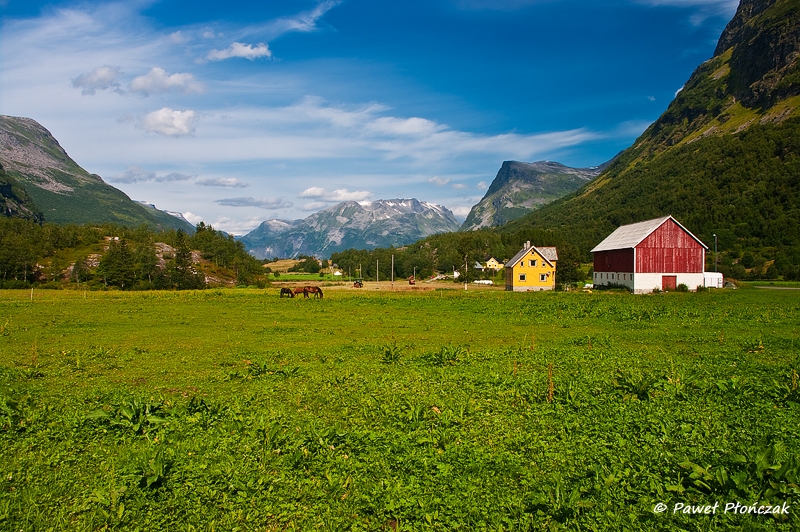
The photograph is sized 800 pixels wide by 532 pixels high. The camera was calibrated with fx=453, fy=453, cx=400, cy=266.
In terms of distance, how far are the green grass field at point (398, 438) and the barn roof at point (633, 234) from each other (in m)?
52.1

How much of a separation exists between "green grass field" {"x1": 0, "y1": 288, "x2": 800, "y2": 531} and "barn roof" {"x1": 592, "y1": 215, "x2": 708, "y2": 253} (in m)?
52.1

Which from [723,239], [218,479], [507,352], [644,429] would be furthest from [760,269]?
[218,479]

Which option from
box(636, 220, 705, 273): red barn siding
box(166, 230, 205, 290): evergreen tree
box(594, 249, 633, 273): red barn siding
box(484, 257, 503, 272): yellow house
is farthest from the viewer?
box(484, 257, 503, 272): yellow house

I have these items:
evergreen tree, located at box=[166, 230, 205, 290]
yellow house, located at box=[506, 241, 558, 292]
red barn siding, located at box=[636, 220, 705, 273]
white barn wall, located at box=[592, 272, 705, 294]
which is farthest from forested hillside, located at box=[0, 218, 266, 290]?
red barn siding, located at box=[636, 220, 705, 273]

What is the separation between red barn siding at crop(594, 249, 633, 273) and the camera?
6900cm

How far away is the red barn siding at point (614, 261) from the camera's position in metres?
69.0

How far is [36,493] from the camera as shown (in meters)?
7.54

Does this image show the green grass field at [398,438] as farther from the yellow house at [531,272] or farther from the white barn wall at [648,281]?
the yellow house at [531,272]

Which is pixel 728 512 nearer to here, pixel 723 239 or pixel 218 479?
pixel 218 479

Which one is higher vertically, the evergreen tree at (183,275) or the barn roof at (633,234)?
the barn roof at (633,234)

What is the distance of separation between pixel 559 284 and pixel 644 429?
87.0 m

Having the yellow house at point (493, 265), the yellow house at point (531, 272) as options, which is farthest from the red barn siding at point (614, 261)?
the yellow house at point (493, 265)

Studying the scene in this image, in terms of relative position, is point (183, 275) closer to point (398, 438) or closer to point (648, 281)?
point (648, 281)

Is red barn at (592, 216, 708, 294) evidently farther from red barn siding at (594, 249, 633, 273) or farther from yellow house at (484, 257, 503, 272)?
yellow house at (484, 257, 503, 272)
